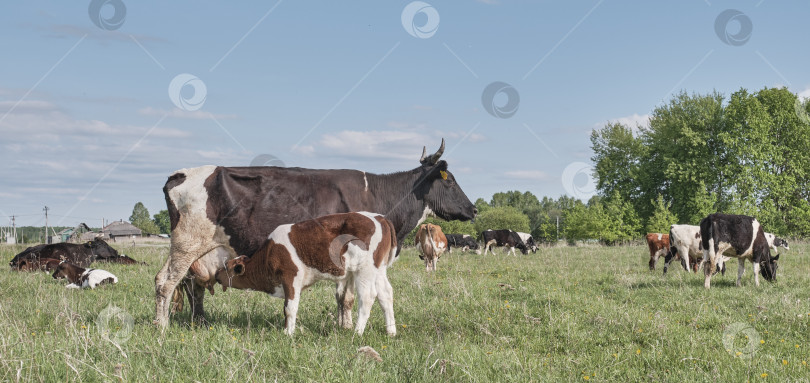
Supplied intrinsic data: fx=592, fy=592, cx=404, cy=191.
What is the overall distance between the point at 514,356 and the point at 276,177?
3936 mm

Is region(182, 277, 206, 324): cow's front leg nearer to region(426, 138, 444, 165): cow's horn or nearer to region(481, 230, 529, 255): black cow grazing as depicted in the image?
region(426, 138, 444, 165): cow's horn

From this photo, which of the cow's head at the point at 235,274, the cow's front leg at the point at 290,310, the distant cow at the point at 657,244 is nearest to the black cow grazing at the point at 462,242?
the distant cow at the point at 657,244

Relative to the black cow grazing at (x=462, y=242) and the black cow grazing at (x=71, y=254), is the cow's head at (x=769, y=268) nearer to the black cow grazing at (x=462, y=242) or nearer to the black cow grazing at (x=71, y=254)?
the black cow grazing at (x=71, y=254)

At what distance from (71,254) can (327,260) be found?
13490 millimetres

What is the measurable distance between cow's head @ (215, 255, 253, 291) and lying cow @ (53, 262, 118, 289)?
20.0ft

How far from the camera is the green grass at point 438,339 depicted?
16.2ft

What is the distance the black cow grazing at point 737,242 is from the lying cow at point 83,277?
42.5 ft

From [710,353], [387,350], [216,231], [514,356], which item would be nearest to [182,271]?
[216,231]

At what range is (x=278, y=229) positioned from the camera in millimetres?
7137

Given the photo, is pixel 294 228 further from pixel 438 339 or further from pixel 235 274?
pixel 438 339

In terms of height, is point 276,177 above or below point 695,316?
above

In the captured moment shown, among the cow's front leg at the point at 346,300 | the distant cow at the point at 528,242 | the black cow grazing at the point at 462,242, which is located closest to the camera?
the cow's front leg at the point at 346,300

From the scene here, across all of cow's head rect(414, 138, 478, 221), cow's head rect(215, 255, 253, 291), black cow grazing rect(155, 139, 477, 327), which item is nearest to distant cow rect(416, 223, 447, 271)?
cow's head rect(414, 138, 478, 221)

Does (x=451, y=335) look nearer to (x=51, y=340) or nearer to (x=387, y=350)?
(x=387, y=350)
